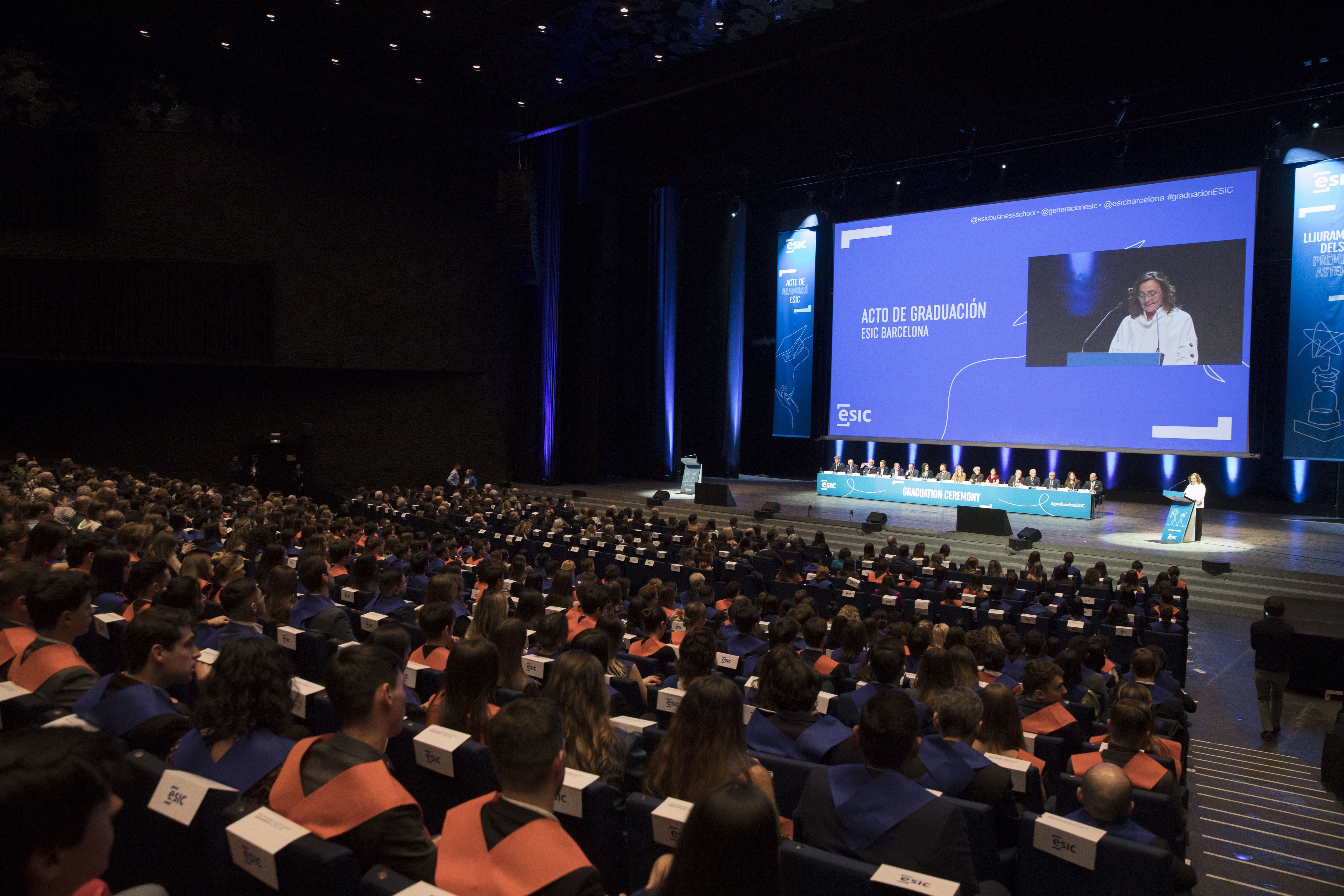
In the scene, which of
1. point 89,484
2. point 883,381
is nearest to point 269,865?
point 89,484

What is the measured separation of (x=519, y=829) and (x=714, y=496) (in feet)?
48.3

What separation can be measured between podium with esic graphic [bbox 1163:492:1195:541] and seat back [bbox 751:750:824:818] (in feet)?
38.7

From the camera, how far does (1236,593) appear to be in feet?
35.2

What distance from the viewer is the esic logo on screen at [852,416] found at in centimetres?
1936

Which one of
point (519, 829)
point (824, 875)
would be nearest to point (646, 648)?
point (824, 875)

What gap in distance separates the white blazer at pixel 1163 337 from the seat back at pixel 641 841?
1596 centimetres

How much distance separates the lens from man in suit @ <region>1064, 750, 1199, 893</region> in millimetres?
2471

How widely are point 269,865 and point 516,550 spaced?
898 cm

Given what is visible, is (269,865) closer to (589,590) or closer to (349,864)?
(349,864)

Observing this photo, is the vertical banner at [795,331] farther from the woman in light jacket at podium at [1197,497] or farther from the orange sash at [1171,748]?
the orange sash at [1171,748]

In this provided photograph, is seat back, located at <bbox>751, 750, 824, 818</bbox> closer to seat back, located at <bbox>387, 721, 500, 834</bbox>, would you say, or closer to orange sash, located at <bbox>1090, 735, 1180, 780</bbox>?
seat back, located at <bbox>387, 721, 500, 834</bbox>

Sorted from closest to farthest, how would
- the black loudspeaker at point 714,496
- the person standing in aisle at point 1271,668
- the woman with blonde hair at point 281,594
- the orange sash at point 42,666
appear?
the orange sash at point 42,666 → the woman with blonde hair at point 281,594 → the person standing in aisle at point 1271,668 → the black loudspeaker at point 714,496

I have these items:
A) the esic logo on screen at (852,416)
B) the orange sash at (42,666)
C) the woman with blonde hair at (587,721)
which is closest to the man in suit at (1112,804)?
the woman with blonde hair at (587,721)

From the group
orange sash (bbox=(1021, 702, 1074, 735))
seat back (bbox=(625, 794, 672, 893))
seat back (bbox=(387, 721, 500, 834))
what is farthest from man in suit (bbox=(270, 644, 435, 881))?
orange sash (bbox=(1021, 702, 1074, 735))
